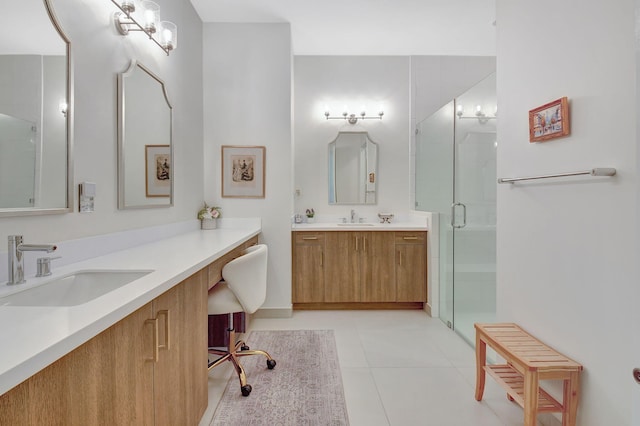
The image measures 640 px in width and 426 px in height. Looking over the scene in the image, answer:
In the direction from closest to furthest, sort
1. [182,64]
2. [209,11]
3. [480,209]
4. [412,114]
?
[480,209], [182,64], [209,11], [412,114]

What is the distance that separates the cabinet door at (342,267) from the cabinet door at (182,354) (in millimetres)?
1901

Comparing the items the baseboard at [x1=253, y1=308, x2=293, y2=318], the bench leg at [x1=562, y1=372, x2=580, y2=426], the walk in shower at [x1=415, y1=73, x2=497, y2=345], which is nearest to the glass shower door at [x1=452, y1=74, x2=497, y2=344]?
the walk in shower at [x1=415, y1=73, x2=497, y2=345]

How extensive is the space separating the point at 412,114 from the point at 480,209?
76.2 inches

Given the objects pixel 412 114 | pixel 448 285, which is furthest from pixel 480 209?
pixel 412 114

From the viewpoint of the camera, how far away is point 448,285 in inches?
124

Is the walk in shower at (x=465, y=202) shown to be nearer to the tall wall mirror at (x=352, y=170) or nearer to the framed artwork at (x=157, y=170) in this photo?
the tall wall mirror at (x=352, y=170)

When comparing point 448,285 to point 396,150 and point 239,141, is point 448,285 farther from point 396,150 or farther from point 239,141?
point 239,141

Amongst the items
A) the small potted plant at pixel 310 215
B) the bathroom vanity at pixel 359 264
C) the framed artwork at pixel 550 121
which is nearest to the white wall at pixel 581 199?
the framed artwork at pixel 550 121

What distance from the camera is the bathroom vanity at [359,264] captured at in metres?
3.52

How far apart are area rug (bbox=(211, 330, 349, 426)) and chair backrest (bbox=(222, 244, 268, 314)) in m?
0.50

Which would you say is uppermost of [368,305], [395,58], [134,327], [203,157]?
[395,58]

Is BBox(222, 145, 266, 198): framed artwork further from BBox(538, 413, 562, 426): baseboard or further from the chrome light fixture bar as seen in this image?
BBox(538, 413, 562, 426): baseboard

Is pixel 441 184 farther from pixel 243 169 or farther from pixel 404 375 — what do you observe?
pixel 243 169

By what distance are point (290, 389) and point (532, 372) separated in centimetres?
129
